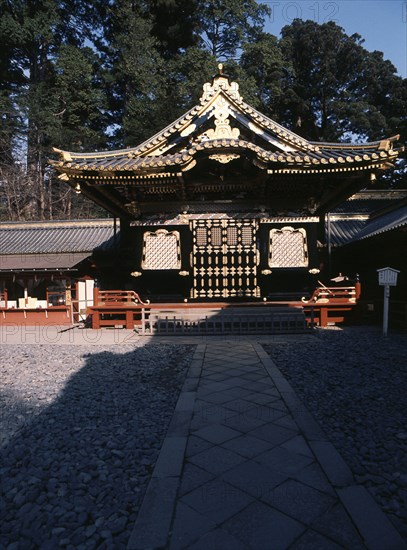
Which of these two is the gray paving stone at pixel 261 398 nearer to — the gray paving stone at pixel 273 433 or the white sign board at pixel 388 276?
the gray paving stone at pixel 273 433

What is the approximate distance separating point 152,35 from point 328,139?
799 inches

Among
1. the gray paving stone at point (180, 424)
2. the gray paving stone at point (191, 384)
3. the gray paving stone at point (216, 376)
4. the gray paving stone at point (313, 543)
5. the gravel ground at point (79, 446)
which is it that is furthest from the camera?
the gray paving stone at point (216, 376)

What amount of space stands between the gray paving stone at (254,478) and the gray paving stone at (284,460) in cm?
7

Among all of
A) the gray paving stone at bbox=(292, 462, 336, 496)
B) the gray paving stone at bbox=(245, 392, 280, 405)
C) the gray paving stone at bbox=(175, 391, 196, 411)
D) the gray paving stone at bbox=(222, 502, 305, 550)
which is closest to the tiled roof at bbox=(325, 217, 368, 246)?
the gray paving stone at bbox=(245, 392, 280, 405)

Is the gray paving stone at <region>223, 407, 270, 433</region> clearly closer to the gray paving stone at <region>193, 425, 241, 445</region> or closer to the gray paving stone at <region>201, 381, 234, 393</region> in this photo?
the gray paving stone at <region>193, 425, 241, 445</region>

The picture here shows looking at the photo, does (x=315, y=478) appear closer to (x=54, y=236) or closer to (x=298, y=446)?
(x=298, y=446)

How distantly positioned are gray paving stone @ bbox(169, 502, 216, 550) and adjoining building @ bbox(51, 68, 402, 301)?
356 inches

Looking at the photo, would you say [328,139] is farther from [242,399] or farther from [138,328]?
[242,399]

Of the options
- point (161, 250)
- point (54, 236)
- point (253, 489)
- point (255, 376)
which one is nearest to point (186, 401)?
point (255, 376)

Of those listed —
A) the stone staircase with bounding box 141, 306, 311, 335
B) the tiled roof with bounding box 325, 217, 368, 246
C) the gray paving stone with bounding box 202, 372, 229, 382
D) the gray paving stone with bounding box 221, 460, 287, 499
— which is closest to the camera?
the gray paving stone with bounding box 221, 460, 287, 499

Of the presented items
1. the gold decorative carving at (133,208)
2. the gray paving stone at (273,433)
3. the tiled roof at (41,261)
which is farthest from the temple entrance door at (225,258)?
the gray paving stone at (273,433)

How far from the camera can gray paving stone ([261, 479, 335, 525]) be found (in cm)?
217

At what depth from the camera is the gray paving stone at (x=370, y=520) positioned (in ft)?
6.28

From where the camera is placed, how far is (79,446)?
3152 mm
